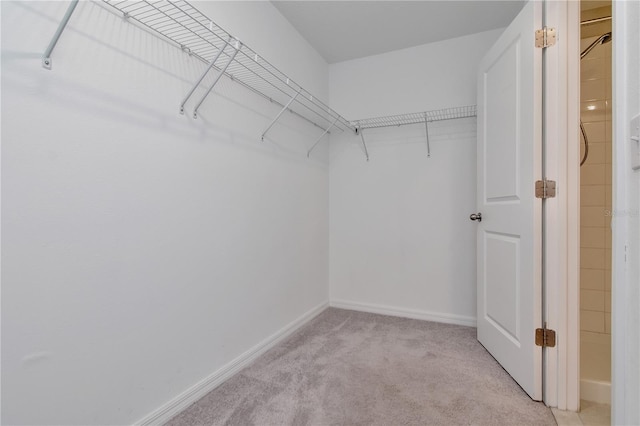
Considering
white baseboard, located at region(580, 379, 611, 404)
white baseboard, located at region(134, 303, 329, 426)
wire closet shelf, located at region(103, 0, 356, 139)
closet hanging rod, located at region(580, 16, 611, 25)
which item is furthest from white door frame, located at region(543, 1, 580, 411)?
white baseboard, located at region(134, 303, 329, 426)

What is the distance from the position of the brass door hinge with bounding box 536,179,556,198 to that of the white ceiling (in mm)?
1373

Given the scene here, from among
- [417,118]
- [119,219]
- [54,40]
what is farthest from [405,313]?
[54,40]

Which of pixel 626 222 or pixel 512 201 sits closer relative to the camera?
pixel 626 222

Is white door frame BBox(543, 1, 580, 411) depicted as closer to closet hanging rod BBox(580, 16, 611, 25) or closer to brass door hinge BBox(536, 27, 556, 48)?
brass door hinge BBox(536, 27, 556, 48)

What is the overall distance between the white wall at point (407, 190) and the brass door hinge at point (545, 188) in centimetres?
92

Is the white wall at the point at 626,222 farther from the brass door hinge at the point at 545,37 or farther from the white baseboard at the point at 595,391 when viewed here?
the white baseboard at the point at 595,391

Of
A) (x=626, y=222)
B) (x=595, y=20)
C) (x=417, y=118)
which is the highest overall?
(x=595, y=20)

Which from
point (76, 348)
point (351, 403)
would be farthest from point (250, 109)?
point (351, 403)

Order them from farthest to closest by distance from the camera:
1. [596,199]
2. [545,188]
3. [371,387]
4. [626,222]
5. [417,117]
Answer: [417,117] < [596,199] < [371,387] < [545,188] < [626,222]

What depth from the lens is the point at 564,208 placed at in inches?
55.4

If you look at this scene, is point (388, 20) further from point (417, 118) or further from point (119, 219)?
point (119, 219)

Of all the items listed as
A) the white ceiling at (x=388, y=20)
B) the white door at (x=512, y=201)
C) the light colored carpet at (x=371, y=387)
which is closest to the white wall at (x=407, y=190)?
the white ceiling at (x=388, y=20)

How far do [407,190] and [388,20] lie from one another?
1303mm

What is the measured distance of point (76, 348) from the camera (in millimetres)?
1013
